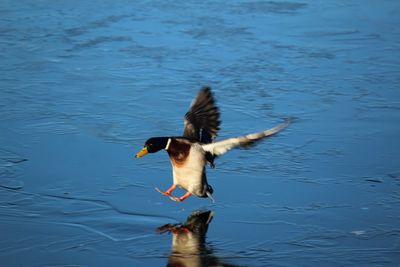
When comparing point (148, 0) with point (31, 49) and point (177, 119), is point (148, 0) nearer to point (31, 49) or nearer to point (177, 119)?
point (31, 49)

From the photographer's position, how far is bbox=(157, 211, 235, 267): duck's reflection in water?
4.50 m

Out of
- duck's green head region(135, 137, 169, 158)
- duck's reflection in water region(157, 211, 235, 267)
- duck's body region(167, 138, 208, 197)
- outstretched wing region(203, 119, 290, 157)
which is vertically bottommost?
duck's reflection in water region(157, 211, 235, 267)

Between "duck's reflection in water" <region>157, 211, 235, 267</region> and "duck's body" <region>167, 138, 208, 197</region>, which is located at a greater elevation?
"duck's body" <region>167, 138, 208, 197</region>

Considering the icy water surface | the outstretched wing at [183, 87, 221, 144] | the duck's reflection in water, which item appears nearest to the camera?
the duck's reflection in water

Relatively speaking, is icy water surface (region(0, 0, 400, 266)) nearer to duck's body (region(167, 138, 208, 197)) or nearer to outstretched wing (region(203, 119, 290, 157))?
duck's body (region(167, 138, 208, 197))

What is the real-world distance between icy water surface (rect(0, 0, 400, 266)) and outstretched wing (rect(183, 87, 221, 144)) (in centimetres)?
32

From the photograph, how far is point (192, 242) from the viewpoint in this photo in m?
4.82

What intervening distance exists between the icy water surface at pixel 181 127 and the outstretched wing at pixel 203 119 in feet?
1.05

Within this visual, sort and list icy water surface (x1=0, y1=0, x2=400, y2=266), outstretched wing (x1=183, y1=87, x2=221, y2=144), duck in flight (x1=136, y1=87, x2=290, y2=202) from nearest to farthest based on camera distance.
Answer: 1. icy water surface (x1=0, y1=0, x2=400, y2=266)
2. duck in flight (x1=136, y1=87, x2=290, y2=202)
3. outstretched wing (x1=183, y1=87, x2=221, y2=144)

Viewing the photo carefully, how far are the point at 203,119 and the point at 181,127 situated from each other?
84cm

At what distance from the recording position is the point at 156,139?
532cm

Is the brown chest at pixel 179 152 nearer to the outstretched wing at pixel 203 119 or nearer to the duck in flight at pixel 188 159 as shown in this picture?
the duck in flight at pixel 188 159

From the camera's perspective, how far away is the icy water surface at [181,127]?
15.8ft

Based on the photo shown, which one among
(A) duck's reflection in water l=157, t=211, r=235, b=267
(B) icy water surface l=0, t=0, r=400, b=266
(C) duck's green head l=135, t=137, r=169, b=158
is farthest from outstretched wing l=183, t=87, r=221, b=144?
(A) duck's reflection in water l=157, t=211, r=235, b=267
